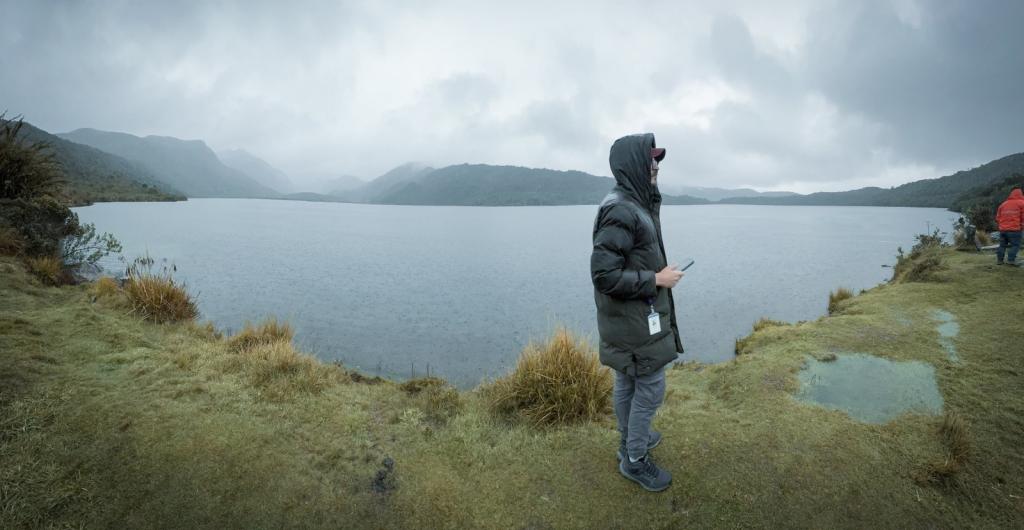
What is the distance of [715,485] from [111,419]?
470 cm

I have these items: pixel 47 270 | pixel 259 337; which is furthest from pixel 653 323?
pixel 47 270

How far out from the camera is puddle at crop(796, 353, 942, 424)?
4.07 m

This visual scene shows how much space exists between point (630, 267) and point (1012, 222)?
1168 cm

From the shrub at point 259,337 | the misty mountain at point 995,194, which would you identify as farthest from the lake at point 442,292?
the misty mountain at point 995,194

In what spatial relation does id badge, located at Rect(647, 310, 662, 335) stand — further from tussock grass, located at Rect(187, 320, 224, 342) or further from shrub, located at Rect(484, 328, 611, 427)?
tussock grass, located at Rect(187, 320, 224, 342)

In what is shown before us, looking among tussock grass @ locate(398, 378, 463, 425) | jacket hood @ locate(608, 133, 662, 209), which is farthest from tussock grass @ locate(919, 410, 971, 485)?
tussock grass @ locate(398, 378, 463, 425)

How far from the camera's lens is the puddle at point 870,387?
4074 mm

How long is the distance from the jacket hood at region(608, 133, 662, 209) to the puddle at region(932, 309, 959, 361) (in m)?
5.06

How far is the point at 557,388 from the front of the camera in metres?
4.29

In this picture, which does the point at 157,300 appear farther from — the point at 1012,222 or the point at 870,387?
the point at 1012,222

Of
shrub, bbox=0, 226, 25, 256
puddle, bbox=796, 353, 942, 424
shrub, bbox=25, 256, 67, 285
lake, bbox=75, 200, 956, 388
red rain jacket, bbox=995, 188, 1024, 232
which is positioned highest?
red rain jacket, bbox=995, 188, 1024, 232

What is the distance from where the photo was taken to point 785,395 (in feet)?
14.6

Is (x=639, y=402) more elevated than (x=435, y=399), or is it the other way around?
(x=639, y=402)

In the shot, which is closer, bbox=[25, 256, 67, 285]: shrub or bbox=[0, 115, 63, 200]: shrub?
bbox=[25, 256, 67, 285]: shrub
